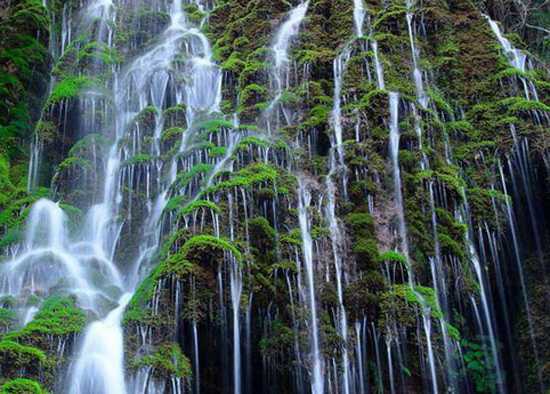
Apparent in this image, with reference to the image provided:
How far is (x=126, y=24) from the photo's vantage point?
22.5 metres

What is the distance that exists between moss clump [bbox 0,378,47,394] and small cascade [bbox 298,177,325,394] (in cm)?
454

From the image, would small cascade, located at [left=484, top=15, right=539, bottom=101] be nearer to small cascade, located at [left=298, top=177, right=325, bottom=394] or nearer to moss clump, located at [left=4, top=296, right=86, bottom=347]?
small cascade, located at [left=298, top=177, right=325, bottom=394]

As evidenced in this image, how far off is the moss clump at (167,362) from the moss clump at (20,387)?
1507 mm

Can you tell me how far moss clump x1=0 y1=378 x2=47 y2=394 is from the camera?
889 centimetres

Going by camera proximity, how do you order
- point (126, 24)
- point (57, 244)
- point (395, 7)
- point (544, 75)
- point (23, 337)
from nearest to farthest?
1. point (23, 337)
2. point (57, 244)
3. point (544, 75)
4. point (395, 7)
5. point (126, 24)

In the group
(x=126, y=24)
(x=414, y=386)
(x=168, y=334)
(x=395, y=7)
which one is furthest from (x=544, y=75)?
(x=126, y=24)

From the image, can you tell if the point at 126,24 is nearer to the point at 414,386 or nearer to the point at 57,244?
the point at 57,244

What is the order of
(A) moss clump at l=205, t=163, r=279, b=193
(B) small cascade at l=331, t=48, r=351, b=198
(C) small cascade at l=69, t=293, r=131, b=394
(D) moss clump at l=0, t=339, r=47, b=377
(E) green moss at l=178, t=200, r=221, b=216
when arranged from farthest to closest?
1. (B) small cascade at l=331, t=48, r=351, b=198
2. (A) moss clump at l=205, t=163, r=279, b=193
3. (E) green moss at l=178, t=200, r=221, b=216
4. (C) small cascade at l=69, t=293, r=131, b=394
5. (D) moss clump at l=0, t=339, r=47, b=377

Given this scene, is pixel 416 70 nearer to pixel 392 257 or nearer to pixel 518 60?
pixel 518 60

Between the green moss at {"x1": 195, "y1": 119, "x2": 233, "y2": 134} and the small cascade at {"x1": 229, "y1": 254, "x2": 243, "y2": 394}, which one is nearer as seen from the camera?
the small cascade at {"x1": 229, "y1": 254, "x2": 243, "y2": 394}

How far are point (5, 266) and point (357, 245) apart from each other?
756cm

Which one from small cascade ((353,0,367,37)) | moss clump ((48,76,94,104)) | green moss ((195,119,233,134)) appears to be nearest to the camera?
green moss ((195,119,233,134))

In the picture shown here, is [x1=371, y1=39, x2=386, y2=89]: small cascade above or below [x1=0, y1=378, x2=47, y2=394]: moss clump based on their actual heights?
above

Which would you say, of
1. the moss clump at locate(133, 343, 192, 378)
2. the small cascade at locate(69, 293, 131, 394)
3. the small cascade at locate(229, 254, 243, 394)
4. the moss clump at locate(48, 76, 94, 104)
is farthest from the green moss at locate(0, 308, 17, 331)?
the moss clump at locate(48, 76, 94, 104)
